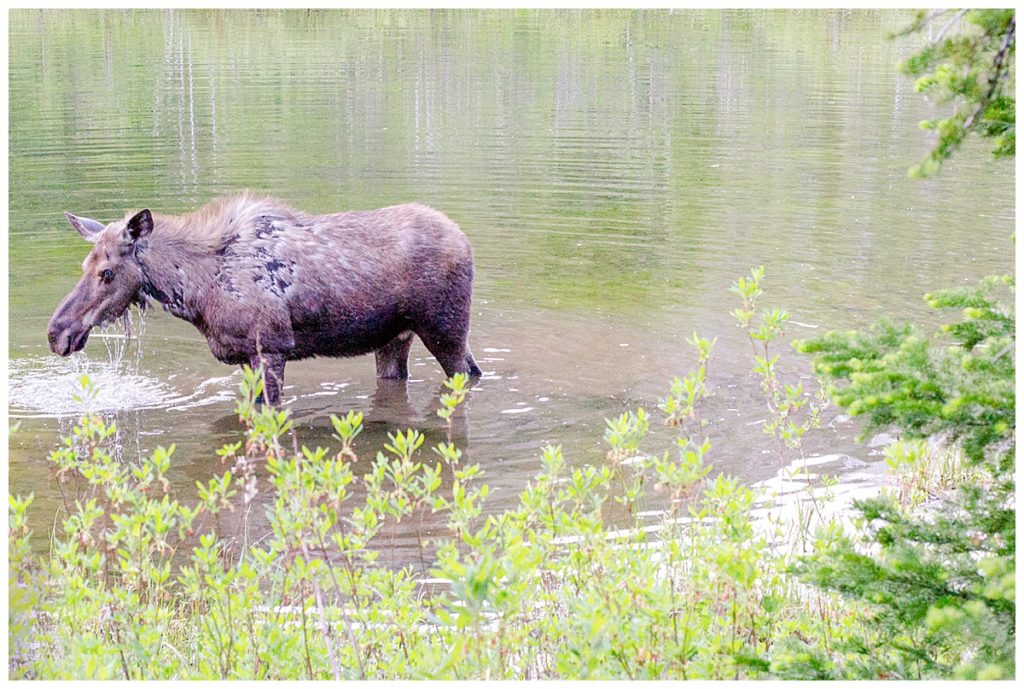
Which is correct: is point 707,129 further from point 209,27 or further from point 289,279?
point 209,27

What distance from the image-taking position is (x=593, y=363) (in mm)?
11305

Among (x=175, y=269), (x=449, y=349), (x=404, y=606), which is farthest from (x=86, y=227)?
(x=404, y=606)

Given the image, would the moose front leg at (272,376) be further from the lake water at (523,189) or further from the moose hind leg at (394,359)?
the moose hind leg at (394,359)

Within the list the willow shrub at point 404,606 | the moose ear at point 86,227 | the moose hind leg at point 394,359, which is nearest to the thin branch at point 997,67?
the willow shrub at point 404,606

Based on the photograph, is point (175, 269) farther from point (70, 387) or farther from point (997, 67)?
point (997, 67)

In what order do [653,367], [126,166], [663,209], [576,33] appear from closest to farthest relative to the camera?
[653,367]
[663,209]
[126,166]
[576,33]

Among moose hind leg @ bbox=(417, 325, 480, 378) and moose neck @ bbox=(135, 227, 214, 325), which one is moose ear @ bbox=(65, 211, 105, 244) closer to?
moose neck @ bbox=(135, 227, 214, 325)

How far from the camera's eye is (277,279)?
9.70 m

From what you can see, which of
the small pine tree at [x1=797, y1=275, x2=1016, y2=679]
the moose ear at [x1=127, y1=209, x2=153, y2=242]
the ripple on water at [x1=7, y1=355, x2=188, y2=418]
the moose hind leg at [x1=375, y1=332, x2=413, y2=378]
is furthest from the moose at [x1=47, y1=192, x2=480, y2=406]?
the small pine tree at [x1=797, y1=275, x2=1016, y2=679]

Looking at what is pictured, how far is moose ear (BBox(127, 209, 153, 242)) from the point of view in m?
9.44

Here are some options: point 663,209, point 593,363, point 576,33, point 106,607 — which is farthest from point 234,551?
point 576,33

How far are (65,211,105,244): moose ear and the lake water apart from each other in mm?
1428

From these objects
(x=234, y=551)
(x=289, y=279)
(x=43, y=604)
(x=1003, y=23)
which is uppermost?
(x=1003, y=23)

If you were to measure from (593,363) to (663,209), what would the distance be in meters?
7.56
